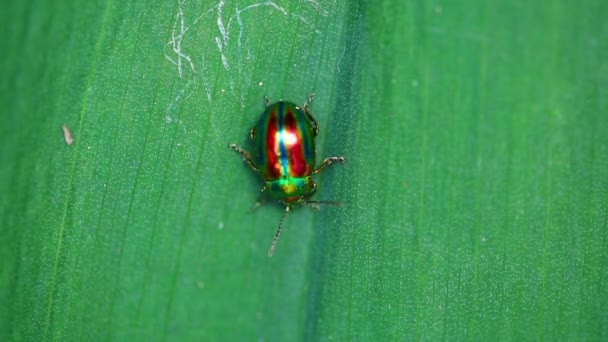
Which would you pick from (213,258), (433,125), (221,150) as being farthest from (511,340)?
(221,150)

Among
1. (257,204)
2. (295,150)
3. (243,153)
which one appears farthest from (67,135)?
(295,150)

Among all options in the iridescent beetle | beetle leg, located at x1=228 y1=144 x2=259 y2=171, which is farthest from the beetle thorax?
beetle leg, located at x1=228 y1=144 x2=259 y2=171

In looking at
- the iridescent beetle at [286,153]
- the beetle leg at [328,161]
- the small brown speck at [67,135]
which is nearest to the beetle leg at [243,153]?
the iridescent beetle at [286,153]

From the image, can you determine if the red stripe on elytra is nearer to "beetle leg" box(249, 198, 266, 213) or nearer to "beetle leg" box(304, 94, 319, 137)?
"beetle leg" box(304, 94, 319, 137)

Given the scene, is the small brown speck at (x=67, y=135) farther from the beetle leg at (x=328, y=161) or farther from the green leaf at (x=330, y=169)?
the beetle leg at (x=328, y=161)

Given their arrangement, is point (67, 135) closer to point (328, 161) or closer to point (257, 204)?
point (257, 204)

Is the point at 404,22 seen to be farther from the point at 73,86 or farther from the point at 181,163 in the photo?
the point at 73,86
